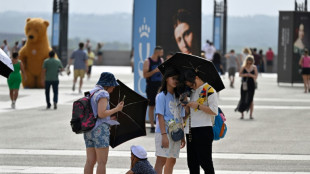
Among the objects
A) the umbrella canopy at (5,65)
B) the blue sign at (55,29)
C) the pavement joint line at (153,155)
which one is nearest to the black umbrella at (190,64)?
the umbrella canopy at (5,65)

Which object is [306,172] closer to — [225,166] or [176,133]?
[225,166]

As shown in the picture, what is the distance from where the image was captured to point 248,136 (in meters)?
16.0

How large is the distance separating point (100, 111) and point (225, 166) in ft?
11.1

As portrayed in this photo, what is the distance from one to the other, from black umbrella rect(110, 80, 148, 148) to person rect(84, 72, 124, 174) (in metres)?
0.26

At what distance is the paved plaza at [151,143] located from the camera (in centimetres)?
1193

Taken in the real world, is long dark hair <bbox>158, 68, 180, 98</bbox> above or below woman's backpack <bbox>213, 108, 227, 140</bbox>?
above

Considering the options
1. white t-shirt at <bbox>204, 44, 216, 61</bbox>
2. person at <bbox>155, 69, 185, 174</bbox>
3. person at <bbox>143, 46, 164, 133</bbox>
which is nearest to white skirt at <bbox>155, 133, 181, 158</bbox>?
person at <bbox>155, 69, 185, 174</bbox>

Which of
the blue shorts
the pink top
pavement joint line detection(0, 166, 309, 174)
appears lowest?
pavement joint line detection(0, 166, 309, 174)

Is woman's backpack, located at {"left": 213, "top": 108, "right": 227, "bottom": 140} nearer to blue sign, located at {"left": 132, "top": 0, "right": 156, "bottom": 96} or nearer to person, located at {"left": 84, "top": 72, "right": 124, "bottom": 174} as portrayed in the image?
person, located at {"left": 84, "top": 72, "right": 124, "bottom": 174}

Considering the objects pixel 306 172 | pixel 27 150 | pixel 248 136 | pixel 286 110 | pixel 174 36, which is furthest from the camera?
pixel 286 110

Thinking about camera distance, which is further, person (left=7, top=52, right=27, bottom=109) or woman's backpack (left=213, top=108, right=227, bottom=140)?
person (left=7, top=52, right=27, bottom=109)

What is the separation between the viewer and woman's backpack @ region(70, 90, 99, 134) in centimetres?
915

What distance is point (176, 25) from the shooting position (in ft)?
58.1

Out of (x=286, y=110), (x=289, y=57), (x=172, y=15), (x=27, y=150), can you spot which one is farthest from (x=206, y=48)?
(x=27, y=150)
